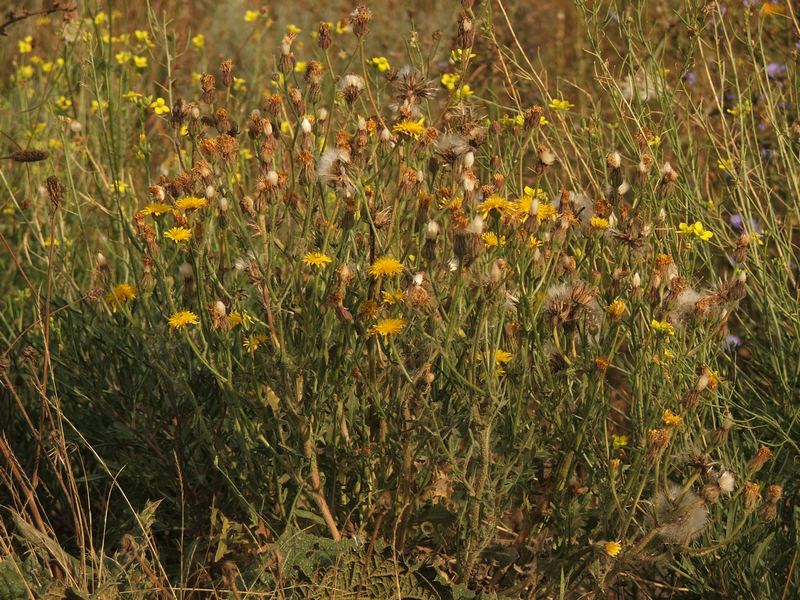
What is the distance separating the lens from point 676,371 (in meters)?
2.21

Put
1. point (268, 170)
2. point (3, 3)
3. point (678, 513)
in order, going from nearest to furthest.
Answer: point (678, 513) → point (268, 170) → point (3, 3)

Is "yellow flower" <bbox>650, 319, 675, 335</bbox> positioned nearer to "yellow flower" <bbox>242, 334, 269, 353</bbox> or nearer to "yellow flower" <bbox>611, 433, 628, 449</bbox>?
"yellow flower" <bbox>611, 433, 628, 449</bbox>

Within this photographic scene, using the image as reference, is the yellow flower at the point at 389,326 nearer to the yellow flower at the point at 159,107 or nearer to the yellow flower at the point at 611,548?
the yellow flower at the point at 611,548

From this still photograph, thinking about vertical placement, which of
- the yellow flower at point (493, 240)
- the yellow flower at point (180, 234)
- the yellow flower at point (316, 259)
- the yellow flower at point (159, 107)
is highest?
the yellow flower at point (159, 107)

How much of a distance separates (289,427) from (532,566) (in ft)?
1.89

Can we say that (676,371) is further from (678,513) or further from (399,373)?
(399,373)

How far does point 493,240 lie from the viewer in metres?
2.01

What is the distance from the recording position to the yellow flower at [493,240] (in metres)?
1.98

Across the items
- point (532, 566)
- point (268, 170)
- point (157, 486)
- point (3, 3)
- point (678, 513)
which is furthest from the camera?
point (3, 3)

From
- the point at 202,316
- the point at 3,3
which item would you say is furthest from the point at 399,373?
the point at 3,3

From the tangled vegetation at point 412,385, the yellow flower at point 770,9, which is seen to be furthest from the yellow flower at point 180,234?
the yellow flower at point 770,9

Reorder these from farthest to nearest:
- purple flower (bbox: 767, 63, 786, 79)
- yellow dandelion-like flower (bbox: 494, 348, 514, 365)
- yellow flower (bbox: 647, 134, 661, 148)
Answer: purple flower (bbox: 767, 63, 786, 79), yellow flower (bbox: 647, 134, 661, 148), yellow dandelion-like flower (bbox: 494, 348, 514, 365)

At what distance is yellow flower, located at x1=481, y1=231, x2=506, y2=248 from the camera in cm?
198

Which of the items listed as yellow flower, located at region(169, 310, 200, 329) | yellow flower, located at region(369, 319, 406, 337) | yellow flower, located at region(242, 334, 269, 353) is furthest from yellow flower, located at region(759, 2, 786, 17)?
yellow flower, located at region(169, 310, 200, 329)
